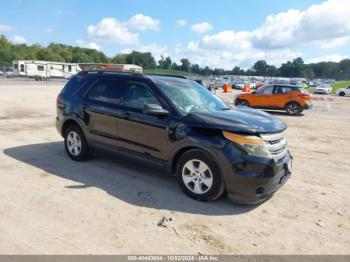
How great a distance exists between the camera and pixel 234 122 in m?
4.19

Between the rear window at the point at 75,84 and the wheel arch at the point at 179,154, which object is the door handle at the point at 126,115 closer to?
the wheel arch at the point at 179,154

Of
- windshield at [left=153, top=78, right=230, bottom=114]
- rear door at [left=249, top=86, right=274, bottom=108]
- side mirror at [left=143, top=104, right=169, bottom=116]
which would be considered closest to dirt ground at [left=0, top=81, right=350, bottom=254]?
side mirror at [left=143, top=104, right=169, bottom=116]

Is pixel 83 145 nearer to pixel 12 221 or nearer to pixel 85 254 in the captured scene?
pixel 12 221

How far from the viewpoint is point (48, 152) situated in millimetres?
6598

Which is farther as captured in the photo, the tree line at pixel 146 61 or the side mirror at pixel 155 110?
the tree line at pixel 146 61

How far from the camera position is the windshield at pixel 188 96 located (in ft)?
15.6

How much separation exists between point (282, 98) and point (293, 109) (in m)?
0.82

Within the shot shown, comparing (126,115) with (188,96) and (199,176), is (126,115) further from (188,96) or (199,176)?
(199,176)

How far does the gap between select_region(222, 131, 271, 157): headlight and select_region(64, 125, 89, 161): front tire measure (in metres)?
3.15

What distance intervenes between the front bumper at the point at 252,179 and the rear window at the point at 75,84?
3599 millimetres

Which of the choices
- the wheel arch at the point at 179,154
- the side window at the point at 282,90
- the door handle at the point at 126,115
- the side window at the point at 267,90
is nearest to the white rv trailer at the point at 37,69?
the side window at the point at 267,90

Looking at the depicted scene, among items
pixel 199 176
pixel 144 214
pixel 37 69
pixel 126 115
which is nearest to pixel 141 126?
pixel 126 115

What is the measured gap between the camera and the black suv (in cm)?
398

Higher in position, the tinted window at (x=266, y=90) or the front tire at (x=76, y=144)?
the tinted window at (x=266, y=90)
